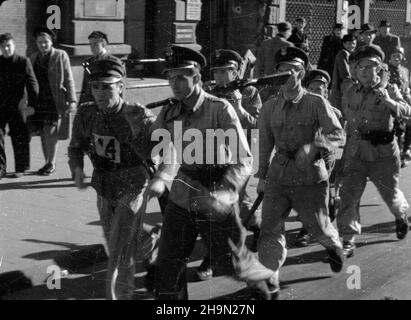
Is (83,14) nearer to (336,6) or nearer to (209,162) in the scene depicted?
(209,162)

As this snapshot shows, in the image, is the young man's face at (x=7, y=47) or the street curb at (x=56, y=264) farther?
the young man's face at (x=7, y=47)

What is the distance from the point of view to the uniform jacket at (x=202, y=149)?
4977 mm

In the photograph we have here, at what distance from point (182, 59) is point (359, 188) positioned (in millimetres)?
2893

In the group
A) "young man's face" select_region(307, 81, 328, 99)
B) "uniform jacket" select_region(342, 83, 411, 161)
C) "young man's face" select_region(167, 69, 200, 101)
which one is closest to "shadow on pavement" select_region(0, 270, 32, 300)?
"young man's face" select_region(167, 69, 200, 101)

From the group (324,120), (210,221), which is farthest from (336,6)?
(210,221)

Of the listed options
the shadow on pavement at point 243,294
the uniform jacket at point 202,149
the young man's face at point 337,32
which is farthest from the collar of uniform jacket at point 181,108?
the young man's face at point 337,32

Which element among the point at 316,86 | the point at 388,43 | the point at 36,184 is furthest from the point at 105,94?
the point at 388,43

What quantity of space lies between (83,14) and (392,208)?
6.54m

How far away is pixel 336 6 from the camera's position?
65.2ft

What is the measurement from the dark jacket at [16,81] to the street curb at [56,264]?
331 cm

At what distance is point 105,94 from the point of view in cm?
543

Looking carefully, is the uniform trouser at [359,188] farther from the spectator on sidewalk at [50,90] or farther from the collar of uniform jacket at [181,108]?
the spectator on sidewalk at [50,90]

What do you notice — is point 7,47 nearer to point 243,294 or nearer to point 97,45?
point 97,45

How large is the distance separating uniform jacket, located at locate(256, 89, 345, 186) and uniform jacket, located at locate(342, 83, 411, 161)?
1291 millimetres
